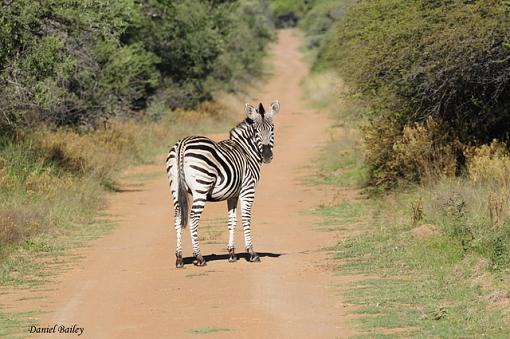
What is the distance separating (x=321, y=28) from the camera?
276 ft

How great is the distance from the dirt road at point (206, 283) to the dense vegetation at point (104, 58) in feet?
9.94

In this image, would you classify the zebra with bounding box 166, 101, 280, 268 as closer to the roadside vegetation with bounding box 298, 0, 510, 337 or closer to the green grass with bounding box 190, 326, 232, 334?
the roadside vegetation with bounding box 298, 0, 510, 337

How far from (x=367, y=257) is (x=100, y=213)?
7656 mm

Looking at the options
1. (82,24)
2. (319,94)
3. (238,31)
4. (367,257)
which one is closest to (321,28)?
(238,31)

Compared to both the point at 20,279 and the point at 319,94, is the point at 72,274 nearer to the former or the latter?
the point at 20,279

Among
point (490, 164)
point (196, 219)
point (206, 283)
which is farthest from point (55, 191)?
point (490, 164)

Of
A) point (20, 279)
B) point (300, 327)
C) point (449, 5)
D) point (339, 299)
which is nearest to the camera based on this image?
point (300, 327)

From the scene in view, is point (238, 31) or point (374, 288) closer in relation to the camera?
point (374, 288)

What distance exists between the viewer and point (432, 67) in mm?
17641

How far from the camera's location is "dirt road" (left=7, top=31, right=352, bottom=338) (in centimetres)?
1041

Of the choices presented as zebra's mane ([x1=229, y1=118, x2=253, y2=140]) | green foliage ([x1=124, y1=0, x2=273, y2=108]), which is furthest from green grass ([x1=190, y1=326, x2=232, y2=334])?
green foliage ([x1=124, y1=0, x2=273, y2=108])

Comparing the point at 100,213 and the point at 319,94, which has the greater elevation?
the point at 319,94

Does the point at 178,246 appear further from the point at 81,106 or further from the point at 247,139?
the point at 81,106

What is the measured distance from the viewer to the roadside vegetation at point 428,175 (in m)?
11.2
